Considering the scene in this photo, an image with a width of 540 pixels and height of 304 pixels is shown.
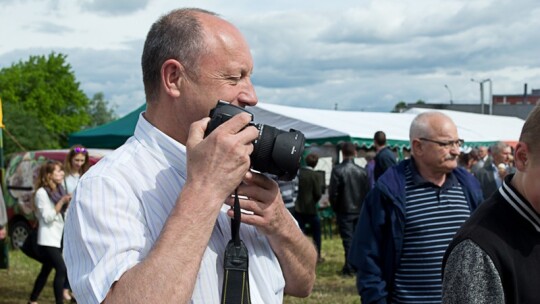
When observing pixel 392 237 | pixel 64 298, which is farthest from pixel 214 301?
pixel 64 298

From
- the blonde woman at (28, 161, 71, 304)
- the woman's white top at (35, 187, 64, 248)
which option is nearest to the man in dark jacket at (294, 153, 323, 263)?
the blonde woman at (28, 161, 71, 304)

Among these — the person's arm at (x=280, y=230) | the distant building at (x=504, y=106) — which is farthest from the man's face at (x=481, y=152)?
the distant building at (x=504, y=106)

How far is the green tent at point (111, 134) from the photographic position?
13141 mm

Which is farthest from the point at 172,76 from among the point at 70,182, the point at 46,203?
the point at 70,182

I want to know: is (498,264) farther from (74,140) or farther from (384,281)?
(74,140)

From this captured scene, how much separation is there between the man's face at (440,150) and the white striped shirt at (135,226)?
7.79 feet

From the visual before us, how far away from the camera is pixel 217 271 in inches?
66.9

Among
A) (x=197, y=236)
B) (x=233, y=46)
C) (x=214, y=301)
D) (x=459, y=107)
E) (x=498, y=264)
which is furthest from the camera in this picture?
(x=459, y=107)

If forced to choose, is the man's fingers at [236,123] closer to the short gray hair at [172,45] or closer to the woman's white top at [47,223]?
the short gray hair at [172,45]

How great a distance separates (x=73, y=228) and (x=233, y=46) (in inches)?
22.7

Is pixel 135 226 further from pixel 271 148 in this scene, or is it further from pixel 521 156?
pixel 521 156

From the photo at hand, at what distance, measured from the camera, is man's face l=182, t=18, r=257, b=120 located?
1.75m

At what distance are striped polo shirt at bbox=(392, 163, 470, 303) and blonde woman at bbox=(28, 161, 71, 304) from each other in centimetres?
470

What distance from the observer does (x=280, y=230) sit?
1834 millimetres
